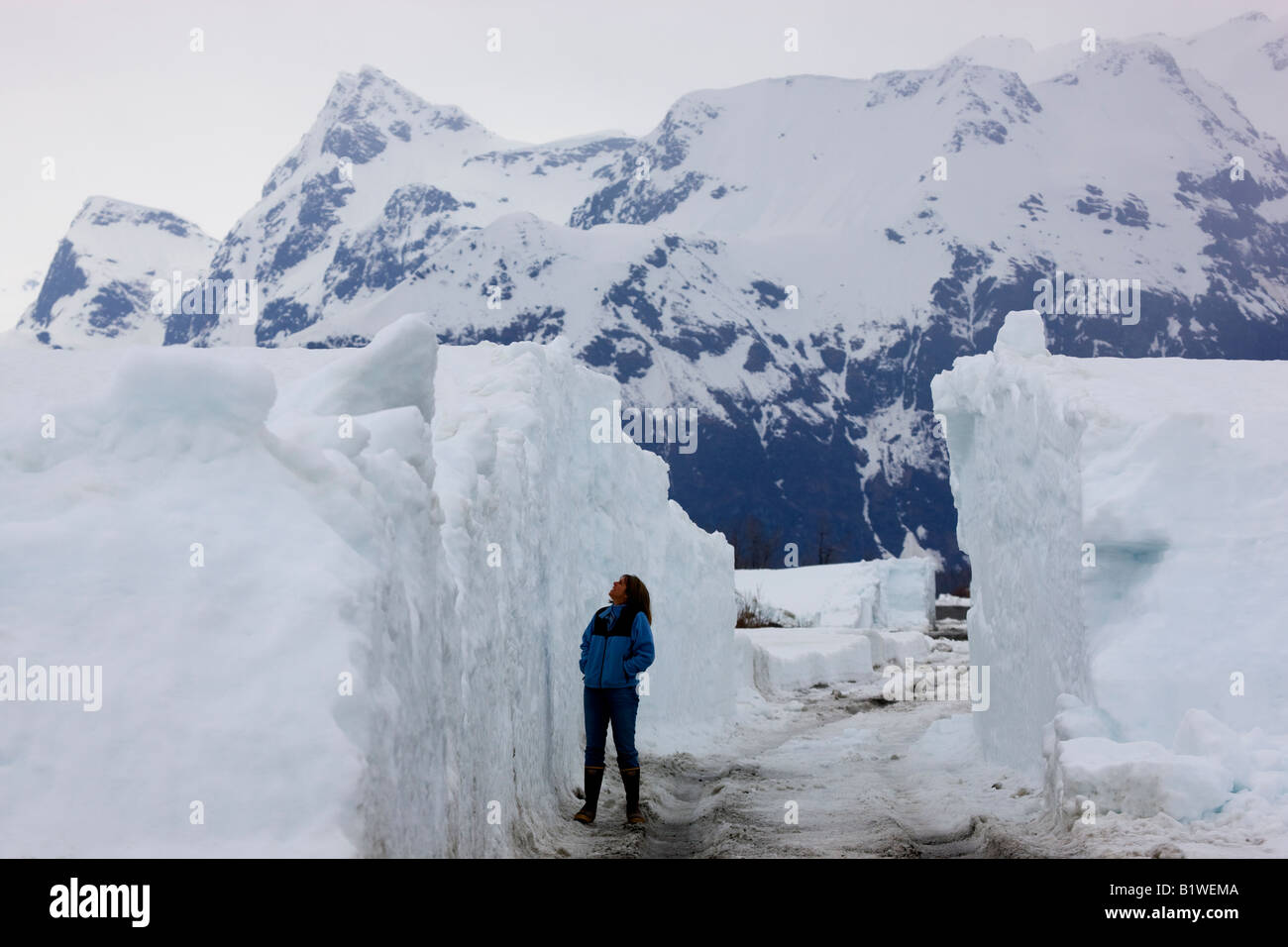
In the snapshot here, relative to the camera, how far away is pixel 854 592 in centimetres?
5078

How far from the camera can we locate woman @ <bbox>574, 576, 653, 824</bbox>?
8977 mm

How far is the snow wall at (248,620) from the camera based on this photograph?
4051mm

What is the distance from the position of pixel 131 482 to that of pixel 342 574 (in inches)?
39.7

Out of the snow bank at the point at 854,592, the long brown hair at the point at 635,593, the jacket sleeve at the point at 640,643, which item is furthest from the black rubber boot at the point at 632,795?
the snow bank at the point at 854,592

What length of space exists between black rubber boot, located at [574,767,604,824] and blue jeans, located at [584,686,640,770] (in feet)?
0.19

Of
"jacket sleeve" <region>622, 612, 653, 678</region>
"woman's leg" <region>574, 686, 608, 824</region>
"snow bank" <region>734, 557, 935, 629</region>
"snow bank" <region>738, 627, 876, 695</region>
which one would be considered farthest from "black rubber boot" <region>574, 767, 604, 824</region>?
"snow bank" <region>734, 557, 935, 629</region>

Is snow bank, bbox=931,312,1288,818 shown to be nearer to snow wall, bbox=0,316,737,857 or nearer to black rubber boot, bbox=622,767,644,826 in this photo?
black rubber boot, bbox=622,767,644,826

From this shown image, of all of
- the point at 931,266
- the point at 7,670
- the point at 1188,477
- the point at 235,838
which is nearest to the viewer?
the point at 235,838

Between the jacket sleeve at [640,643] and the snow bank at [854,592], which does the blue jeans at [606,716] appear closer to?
the jacket sleeve at [640,643]

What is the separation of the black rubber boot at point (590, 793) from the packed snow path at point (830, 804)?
9cm

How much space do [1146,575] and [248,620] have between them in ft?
24.3
